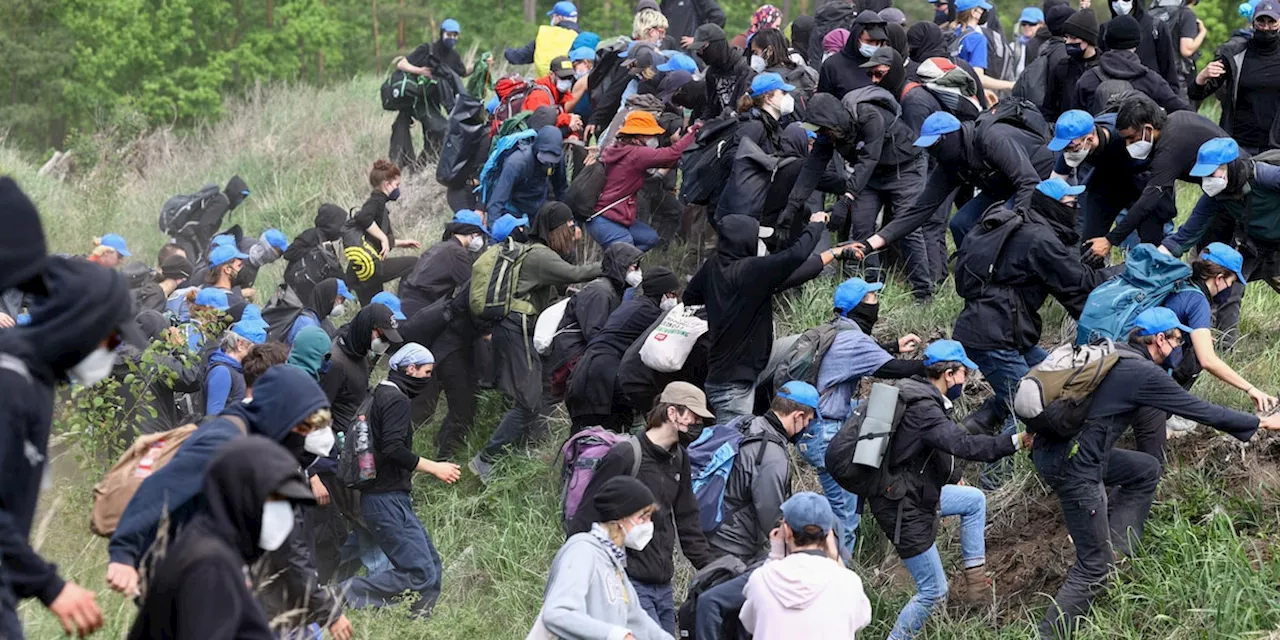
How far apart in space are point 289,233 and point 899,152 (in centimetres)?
931

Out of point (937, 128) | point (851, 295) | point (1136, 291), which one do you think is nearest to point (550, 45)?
point (937, 128)

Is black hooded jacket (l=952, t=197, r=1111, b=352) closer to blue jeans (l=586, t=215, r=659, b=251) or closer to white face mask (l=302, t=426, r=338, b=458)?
blue jeans (l=586, t=215, r=659, b=251)

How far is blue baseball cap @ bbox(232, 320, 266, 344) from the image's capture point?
9.56 m

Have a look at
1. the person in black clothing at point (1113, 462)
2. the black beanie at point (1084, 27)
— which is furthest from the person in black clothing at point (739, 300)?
the black beanie at point (1084, 27)

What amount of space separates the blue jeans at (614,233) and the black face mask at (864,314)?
8.96 ft

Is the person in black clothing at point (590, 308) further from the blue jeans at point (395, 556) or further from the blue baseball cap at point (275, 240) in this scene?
the blue baseball cap at point (275, 240)

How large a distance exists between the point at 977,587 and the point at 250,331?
4642mm

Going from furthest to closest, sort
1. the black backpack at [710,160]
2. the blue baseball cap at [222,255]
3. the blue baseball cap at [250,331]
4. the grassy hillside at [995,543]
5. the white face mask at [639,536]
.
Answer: the blue baseball cap at [222,255]
the black backpack at [710,160]
the blue baseball cap at [250,331]
the grassy hillside at [995,543]
the white face mask at [639,536]

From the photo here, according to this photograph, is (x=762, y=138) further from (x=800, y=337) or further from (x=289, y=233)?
(x=289, y=233)

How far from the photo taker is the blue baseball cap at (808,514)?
21.4 ft

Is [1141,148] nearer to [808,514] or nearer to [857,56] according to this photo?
[857,56]

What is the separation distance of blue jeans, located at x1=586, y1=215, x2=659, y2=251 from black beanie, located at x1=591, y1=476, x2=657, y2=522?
202 inches

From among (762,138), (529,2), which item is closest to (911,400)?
(762,138)

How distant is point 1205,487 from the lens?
8719 millimetres
